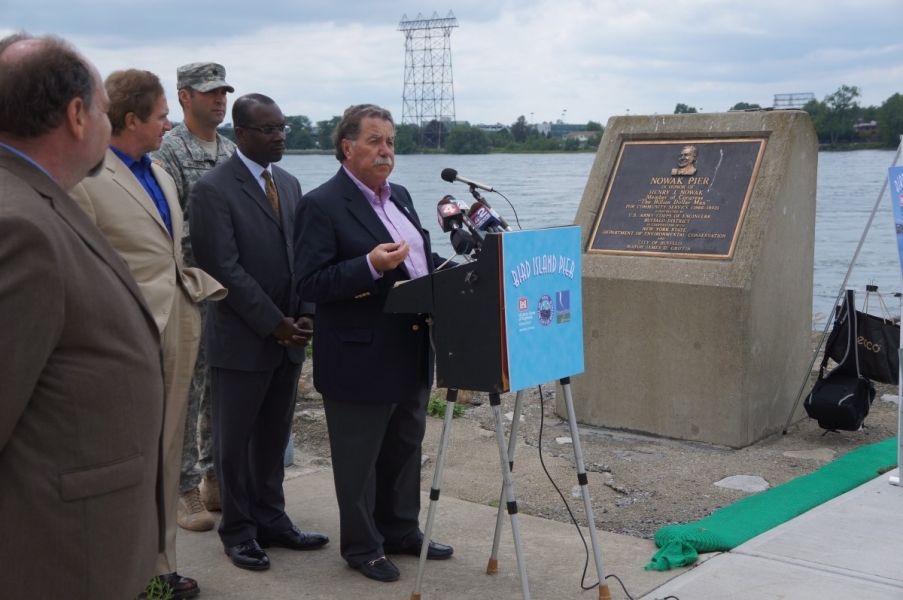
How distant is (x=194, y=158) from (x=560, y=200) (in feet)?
32.3

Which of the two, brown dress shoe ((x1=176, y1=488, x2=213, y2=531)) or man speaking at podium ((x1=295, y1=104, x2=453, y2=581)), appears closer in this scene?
man speaking at podium ((x1=295, y1=104, x2=453, y2=581))

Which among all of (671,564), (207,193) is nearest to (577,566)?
(671,564)

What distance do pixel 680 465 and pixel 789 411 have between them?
1276 millimetres

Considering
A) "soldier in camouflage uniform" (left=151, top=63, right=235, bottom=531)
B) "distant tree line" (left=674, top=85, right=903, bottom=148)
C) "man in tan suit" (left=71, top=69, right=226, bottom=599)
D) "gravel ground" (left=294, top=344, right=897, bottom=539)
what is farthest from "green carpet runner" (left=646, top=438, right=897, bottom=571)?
"distant tree line" (left=674, top=85, right=903, bottom=148)

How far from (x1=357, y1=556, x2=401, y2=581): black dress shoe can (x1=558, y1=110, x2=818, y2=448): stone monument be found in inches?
111

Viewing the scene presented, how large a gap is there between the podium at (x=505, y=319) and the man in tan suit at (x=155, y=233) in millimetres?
821

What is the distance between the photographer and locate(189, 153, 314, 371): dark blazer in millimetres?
4234

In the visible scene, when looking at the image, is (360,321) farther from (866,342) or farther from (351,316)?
(866,342)

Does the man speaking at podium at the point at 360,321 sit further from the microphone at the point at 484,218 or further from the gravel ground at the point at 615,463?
the gravel ground at the point at 615,463

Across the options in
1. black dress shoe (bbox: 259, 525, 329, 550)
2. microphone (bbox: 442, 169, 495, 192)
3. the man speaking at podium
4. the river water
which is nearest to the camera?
microphone (bbox: 442, 169, 495, 192)

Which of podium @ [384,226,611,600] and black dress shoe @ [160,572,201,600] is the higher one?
podium @ [384,226,611,600]

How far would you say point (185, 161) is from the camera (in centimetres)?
476

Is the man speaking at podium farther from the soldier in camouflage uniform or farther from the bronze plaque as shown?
the bronze plaque

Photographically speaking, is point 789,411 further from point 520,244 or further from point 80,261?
point 80,261
